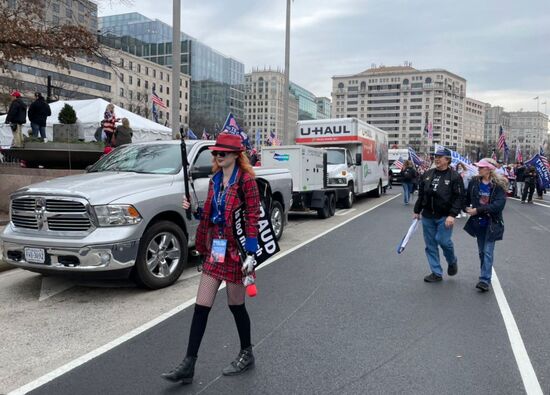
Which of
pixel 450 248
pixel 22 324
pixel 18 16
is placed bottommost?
pixel 22 324

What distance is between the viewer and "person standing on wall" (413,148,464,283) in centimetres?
655

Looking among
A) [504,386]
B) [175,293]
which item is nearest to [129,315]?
[175,293]

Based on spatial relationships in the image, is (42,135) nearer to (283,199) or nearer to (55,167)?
(55,167)

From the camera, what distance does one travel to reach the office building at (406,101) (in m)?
154

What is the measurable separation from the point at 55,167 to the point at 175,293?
8.68 meters

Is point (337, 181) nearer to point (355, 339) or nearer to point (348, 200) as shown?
point (348, 200)

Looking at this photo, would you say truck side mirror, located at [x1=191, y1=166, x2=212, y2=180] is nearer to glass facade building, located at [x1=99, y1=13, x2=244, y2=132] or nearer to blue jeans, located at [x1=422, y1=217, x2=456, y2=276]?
blue jeans, located at [x1=422, y1=217, x2=456, y2=276]

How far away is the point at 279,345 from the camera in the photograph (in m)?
4.41

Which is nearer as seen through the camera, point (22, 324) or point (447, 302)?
point (22, 324)

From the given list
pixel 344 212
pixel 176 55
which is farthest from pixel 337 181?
pixel 176 55

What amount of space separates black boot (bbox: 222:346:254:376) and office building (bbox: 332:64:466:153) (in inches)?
5923

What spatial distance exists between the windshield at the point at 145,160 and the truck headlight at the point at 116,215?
1.23 m

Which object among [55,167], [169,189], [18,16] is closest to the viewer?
[169,189]

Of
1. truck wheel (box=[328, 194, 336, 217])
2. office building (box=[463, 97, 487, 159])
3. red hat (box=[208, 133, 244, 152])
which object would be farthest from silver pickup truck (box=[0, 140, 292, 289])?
office building (box=[463, 97, 487, 159])
